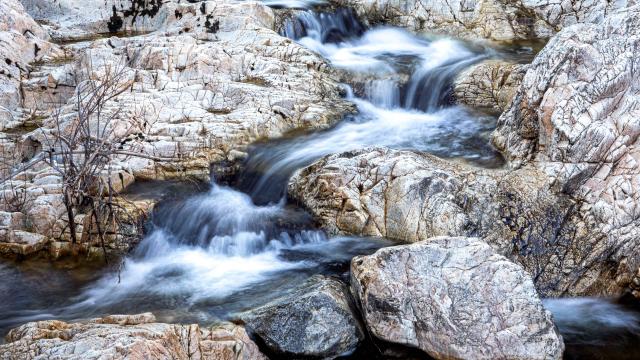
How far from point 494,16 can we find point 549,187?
26.1 feet

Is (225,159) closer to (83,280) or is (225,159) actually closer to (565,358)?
(83,280)

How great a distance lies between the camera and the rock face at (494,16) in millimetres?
14875

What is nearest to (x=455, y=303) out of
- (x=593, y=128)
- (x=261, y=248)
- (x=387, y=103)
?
(x=261, y=248)

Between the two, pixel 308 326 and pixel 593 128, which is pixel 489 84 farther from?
pixel 308 326

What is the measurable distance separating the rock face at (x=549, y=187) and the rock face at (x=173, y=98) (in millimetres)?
2351

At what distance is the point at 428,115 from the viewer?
12.2 m

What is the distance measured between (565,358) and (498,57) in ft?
27.7

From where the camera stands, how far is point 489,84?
40.3 ft

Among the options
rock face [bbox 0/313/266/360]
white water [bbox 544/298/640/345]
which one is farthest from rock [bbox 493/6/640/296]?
rock face [bbox 0/313/266/360]

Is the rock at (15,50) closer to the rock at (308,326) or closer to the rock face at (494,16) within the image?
the rock face at (494,16)

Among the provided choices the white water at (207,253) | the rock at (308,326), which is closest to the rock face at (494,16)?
the white water at (207,253)

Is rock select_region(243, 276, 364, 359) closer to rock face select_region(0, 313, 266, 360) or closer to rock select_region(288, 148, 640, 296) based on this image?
rock face select_region(0, 313, 266, 360)

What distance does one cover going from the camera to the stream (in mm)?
7320

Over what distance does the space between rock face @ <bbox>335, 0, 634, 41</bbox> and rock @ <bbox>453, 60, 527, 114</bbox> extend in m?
2.76
